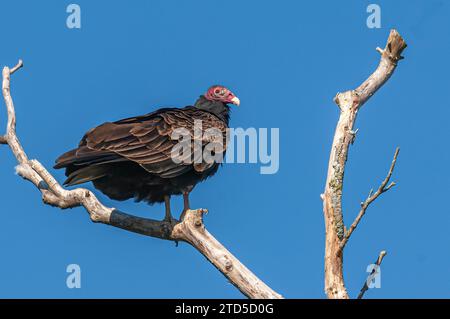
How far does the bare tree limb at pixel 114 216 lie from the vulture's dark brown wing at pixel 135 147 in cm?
27

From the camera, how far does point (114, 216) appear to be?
6.79 m

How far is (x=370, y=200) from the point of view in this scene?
216 inches

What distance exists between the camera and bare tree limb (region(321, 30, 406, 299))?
5633 mm

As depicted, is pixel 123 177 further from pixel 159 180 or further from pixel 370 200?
pixel 370 200

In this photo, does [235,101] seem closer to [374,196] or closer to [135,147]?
[135,147]

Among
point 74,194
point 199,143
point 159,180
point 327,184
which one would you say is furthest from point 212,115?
point 327,184

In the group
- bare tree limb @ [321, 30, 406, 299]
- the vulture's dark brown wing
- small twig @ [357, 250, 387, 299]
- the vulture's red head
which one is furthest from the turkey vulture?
small twig @ [357, 250, 387, 299]

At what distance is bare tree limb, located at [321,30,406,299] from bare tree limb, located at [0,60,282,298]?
69 cm

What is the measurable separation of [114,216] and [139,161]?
1.80 ft

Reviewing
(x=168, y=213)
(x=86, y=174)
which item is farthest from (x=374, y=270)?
(x=86, y=174)

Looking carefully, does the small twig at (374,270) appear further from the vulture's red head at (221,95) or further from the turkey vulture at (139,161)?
the vulture's red head at (221,95)

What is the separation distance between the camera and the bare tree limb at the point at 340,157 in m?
5.63

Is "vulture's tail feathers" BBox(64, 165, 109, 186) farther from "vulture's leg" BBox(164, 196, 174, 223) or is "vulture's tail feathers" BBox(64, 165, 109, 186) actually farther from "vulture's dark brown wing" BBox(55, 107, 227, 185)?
"vulture's leg" BBox(164, 196, 174, 223)
